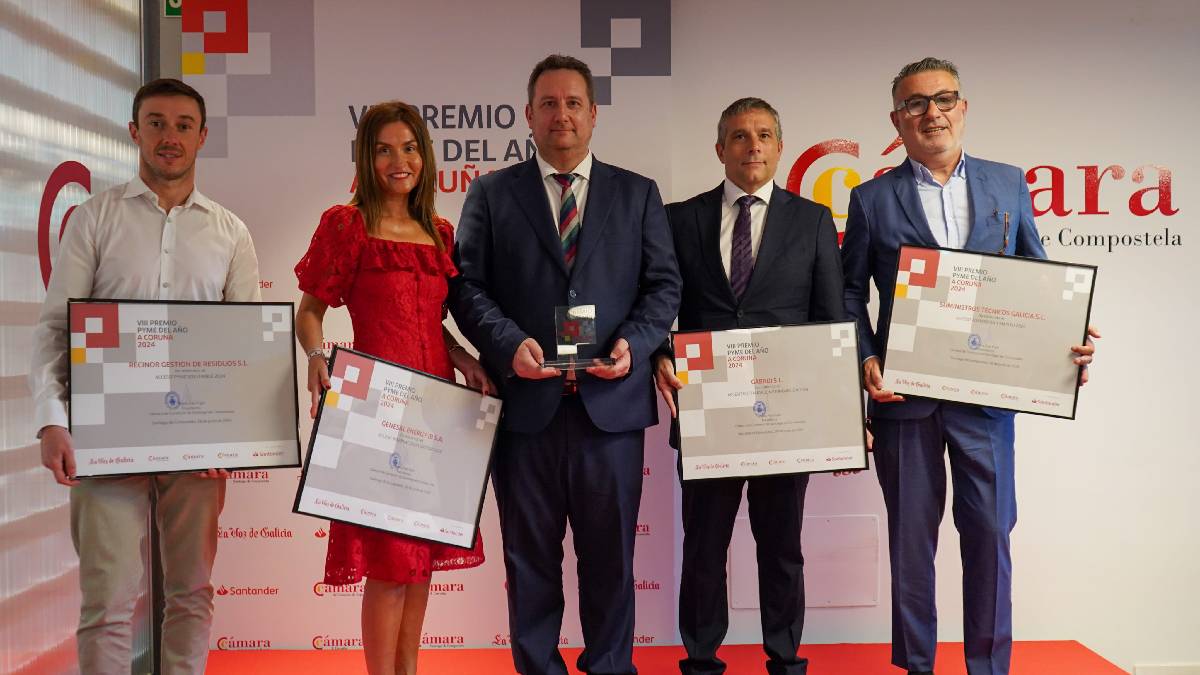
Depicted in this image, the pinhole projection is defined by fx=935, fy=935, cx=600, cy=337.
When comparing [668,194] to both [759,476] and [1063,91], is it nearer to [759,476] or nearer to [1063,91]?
[759,476]

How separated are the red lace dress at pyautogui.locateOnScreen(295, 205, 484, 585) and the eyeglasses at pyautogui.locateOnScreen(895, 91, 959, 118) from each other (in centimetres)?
168

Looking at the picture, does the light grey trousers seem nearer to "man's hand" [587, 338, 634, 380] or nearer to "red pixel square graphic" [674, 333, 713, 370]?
"man's hand" [587, 338, 634, 380]

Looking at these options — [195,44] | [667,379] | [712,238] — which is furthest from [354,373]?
[195,44]

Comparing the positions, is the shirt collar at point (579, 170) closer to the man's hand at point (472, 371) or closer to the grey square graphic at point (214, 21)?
the man's hand at point (472, 371)

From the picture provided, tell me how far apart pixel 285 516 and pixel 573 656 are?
55.3 inches

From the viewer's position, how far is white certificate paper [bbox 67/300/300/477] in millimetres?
2691

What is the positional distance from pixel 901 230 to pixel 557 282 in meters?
1.22

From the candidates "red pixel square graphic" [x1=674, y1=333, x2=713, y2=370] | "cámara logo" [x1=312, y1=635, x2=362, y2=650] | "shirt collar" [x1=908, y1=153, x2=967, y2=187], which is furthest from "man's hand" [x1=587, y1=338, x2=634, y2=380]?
"cámara logo" [x1=312, y1=635, x2=362, y2=650]

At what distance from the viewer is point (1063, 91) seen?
420 centimetres

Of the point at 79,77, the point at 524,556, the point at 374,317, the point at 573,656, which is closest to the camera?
the point at 374,317

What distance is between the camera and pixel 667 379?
3.03 meters

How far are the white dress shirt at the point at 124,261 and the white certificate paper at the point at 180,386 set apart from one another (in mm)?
100

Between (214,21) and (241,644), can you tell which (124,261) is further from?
(241,644)

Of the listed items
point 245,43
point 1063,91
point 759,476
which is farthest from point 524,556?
point 1063,91
